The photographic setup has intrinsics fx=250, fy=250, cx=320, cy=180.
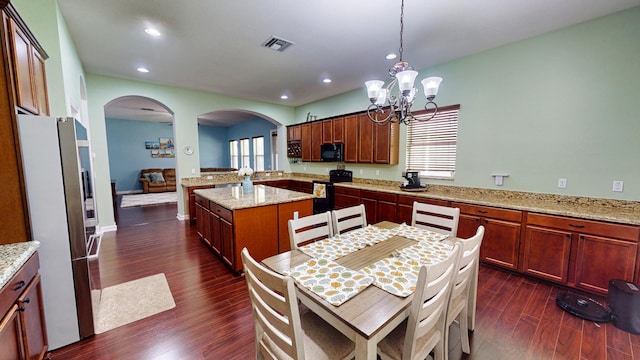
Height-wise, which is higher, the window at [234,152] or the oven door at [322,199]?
the window at [234,152]

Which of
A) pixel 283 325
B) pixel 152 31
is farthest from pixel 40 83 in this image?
pixel 283 325

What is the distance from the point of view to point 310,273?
56.5 inches

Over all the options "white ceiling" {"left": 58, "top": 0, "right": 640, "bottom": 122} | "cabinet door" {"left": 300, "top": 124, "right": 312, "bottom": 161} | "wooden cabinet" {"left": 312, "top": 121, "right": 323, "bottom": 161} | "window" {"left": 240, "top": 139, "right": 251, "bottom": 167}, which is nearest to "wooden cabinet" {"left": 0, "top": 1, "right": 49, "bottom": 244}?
"white ceiling" {"left": 58, "top": 0, "right": 640, "bottom": 122}

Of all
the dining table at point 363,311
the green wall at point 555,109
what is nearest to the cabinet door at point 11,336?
the dining table at point 363,311

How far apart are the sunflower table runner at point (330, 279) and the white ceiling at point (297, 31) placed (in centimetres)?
233

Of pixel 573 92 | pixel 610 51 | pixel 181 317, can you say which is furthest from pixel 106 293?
pixel 610 51

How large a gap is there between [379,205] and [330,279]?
3.04 meters

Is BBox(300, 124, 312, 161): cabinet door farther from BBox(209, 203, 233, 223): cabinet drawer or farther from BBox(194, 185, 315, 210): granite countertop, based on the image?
BBox(209, 203, 233, 223): cabinet drawer

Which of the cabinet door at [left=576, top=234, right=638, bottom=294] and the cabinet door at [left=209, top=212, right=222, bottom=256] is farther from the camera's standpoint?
A: the cabinet door at [left=209, top=212, right=222, bottom=256]

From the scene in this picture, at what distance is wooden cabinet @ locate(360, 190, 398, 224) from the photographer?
13.3ft

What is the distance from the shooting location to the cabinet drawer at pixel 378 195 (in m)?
4.03

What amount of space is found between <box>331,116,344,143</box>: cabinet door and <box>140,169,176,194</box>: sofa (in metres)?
→ 7.39

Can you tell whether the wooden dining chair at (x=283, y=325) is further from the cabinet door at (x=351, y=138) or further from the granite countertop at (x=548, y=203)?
the cabinet door at (x=351, y=138)

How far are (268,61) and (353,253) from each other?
10.6 feet
